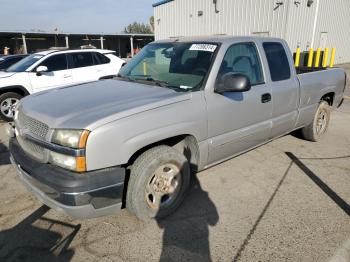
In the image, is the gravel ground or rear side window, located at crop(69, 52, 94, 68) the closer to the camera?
the gravel ground

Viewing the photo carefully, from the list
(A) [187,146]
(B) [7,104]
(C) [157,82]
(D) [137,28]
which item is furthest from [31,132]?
(D) [137,28]

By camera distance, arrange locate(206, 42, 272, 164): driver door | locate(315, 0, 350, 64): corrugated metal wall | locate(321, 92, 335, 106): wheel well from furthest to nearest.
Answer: locate(315, 0, 350, 64): corrugated metal wall < locate(321, 92, 335, 106): wheel well < locate(206, 42, 272, 164): driver door

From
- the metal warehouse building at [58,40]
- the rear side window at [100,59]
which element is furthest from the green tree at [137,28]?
the rear side window at [100,59]

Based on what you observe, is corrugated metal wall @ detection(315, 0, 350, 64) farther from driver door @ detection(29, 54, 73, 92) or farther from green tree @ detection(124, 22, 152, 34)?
green tree @ detection(124, 22, 152, 34)

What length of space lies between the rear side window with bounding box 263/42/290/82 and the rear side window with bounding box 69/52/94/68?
19.0 feet

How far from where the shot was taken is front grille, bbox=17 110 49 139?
2.60 meters

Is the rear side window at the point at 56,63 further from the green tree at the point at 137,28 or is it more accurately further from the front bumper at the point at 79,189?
the green tree at the point at 137,28

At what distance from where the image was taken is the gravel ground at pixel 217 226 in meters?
2.61

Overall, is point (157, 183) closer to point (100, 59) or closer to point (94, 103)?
point (94, 103)

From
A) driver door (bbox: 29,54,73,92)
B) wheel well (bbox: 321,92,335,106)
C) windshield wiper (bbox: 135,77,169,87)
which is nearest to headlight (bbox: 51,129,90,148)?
windshield wiper (bbox: 135,77,169,87)

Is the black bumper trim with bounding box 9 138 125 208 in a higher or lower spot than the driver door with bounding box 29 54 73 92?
lower

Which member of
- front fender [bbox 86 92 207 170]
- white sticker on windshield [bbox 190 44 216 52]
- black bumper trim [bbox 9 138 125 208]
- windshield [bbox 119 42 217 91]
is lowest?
black bumper trim [bbox 9 138 125 208]

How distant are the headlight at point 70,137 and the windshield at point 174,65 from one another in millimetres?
1251

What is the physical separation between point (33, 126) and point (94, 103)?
584mm
